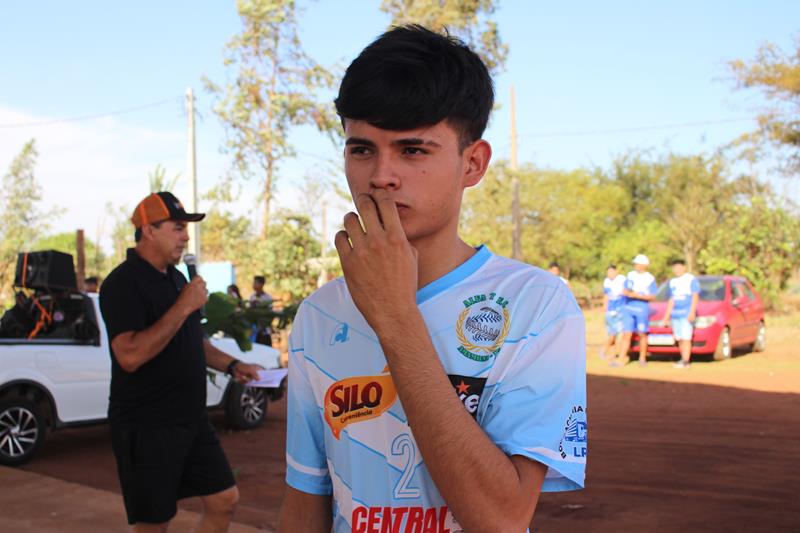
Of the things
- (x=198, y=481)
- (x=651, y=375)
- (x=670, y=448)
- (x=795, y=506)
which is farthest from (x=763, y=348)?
(x=198, y=481)

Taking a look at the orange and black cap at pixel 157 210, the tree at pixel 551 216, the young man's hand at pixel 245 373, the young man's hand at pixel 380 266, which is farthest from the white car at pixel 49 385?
the tree at pixel 551 216

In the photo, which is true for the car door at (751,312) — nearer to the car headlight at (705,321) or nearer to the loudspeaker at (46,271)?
the car headlight at (705,321)

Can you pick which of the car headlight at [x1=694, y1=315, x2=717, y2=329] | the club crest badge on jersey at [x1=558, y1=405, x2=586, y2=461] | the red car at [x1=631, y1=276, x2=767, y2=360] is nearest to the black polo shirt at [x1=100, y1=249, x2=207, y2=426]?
the club crest badge on jersey at [x1=558, y1=405, x2=586, y2=461]

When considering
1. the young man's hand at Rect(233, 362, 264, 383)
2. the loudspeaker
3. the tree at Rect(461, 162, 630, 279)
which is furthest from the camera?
the tree at Rect(461, 162, 630, 279)

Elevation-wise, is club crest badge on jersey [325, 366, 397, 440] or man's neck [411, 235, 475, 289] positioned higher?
man's neck [411, 235, 475, 289]

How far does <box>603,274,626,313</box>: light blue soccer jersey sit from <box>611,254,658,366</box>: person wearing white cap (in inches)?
4.3

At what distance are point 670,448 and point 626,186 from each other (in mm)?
42951

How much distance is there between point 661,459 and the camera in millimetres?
8000

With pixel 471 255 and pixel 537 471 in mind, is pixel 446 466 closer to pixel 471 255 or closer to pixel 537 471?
pixel 537 471

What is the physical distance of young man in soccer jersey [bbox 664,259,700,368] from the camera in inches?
597

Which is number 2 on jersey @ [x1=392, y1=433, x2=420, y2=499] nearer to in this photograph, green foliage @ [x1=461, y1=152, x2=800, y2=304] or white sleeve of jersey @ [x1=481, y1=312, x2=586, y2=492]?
white sleeve of jersey @ [x1=481, y1=312, x2=586, y2=492]

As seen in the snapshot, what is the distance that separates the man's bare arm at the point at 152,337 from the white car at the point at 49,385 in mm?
5138

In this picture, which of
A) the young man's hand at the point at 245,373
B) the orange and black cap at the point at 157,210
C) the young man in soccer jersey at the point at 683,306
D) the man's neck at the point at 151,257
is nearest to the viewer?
the man's neck at the point at 151,257

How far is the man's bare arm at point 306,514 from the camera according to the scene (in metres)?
1.83
